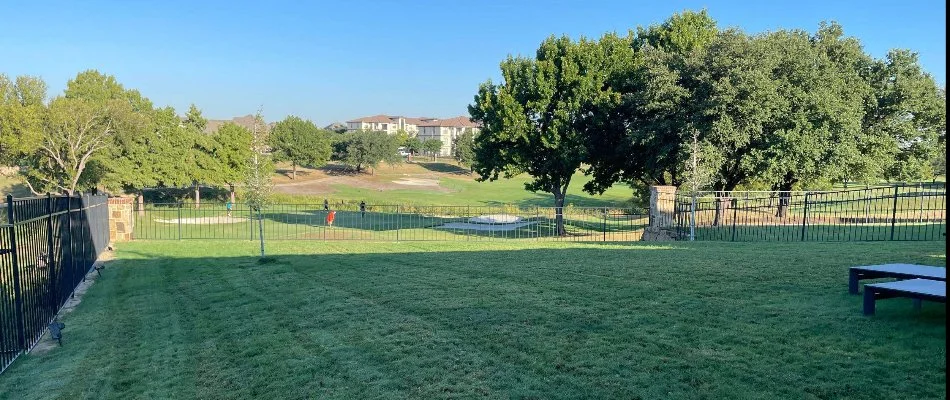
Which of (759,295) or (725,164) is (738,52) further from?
(759,295)

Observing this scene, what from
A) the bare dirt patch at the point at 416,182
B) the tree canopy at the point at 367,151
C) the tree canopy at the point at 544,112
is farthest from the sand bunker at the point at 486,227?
the tree canopy at the point at 367,151

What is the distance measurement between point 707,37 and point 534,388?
85.9 feet

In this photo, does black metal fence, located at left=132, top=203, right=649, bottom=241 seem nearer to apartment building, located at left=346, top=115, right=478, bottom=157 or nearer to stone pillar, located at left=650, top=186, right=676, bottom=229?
stone pillar, located at left=650, top=186, right=676, bottom=229

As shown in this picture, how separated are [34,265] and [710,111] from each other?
62.7 ft

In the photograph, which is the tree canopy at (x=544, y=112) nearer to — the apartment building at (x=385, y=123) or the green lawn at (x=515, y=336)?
the green lawn at (x=515, y=336)

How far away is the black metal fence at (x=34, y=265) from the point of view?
628 cm

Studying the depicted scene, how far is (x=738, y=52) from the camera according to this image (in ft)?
67.2

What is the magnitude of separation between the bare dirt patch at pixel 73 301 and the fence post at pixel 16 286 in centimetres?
22

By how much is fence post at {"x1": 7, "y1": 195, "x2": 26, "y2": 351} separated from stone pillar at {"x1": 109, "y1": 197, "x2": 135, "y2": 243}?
11972 millimetres

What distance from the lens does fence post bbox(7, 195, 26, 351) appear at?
627 centimetres

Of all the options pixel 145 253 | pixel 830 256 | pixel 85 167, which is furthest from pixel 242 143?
pixel 830 256

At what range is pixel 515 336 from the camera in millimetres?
5465

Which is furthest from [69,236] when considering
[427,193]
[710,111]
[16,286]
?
[427,193]

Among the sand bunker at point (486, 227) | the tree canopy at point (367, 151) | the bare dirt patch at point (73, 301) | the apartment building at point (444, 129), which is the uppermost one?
the apartment building at point (444, 129)
